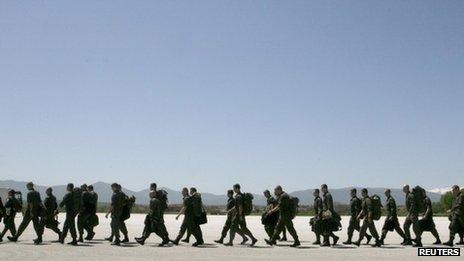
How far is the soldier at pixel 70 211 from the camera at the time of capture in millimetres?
15984

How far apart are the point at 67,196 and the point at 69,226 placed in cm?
85

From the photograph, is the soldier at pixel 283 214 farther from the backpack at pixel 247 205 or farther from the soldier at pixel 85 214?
the soldier at pixel 85 214

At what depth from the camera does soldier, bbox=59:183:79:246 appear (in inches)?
629

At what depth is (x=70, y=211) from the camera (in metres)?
16.2

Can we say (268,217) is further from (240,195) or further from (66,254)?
(66,254)

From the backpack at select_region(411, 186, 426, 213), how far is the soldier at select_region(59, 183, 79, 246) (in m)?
9.89

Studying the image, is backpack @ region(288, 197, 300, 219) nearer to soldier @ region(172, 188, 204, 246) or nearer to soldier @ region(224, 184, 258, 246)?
soldier @ region(224, 184, 258, 246)

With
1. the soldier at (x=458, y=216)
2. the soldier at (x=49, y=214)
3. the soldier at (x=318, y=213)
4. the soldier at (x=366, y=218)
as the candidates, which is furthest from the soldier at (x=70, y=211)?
the soldier at (x=458, y=216)

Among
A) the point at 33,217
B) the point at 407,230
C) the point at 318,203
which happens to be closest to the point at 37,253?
the point at 33,217

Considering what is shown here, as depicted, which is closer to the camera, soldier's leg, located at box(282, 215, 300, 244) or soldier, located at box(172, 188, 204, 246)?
soldier's leg, located at box(282, 215, 300, 244)

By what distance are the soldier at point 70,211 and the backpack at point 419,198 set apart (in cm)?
989

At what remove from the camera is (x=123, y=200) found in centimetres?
1664

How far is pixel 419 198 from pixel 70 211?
10.2 metres


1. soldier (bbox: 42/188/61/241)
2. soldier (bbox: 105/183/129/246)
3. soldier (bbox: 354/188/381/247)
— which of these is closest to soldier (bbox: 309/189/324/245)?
soldier (bbox: 354/188/381/247)
